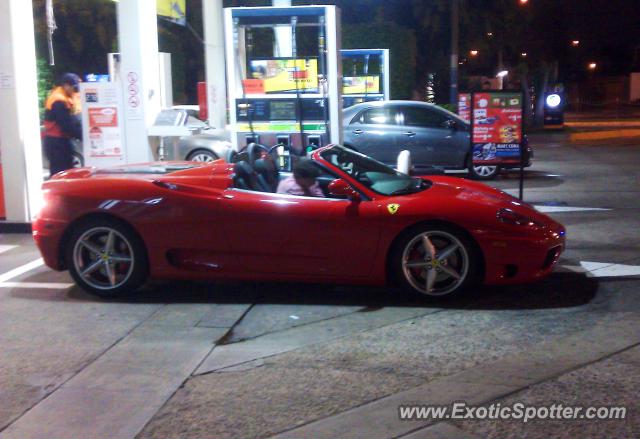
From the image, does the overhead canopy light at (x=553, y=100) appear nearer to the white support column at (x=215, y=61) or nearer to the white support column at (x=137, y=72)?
the white support column at (x=215, y=61)

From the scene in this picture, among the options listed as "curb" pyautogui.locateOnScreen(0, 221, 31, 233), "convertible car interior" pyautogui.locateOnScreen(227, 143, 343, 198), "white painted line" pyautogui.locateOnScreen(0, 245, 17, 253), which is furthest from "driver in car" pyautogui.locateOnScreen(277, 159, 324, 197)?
"curb" pyautogui.locateOnScreen(0, 221, 31, 233)

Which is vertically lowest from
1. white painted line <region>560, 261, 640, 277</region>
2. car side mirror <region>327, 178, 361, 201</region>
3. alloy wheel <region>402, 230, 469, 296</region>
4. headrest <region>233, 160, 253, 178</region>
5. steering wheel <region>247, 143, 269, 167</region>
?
white painted line <region>560, 261, 640, 277</region>

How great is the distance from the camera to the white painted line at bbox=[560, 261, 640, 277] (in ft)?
25.1

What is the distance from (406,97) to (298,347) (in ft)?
73.8

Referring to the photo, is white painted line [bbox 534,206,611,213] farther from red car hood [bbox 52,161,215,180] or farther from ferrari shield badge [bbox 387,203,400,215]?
red car hood [bbox 52,161,215,180]

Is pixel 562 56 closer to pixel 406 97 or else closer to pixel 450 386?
pixel 406 97

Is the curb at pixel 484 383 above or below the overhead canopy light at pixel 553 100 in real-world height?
below

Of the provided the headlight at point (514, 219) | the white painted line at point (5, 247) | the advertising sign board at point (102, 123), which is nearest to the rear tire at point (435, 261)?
the headlight at point (514, 219)

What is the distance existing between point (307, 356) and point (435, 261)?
1646 millimetres

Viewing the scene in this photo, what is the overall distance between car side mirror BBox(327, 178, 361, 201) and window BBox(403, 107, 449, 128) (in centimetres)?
969

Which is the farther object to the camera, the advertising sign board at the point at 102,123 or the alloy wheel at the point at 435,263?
the advertising sign board at the point at 102,123

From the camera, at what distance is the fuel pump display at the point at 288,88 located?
35.2 feet

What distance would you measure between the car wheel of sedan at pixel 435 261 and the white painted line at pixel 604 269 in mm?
1580

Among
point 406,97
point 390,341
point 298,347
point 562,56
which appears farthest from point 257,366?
point 562,56
